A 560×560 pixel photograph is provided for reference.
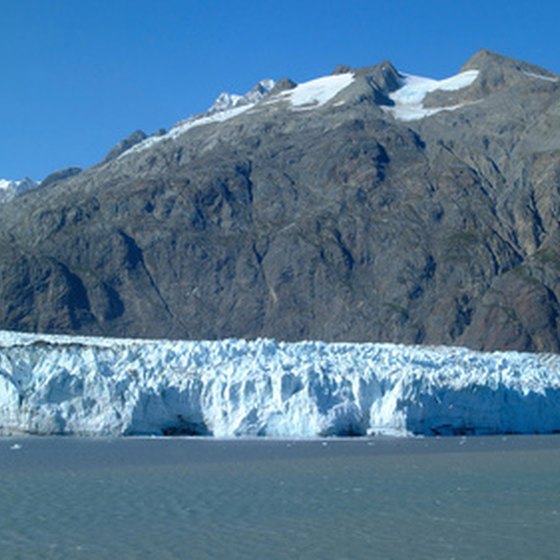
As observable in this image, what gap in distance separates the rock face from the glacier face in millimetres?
43241

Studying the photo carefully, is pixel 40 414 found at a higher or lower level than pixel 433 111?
lower

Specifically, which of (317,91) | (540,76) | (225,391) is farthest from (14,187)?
(225,391)

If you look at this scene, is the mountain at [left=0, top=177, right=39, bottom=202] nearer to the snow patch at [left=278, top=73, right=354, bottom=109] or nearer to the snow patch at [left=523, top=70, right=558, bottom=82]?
the snow patch at [left=278, top=73, right=354, bottom=109]

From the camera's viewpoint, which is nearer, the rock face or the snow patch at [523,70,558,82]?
the rock face

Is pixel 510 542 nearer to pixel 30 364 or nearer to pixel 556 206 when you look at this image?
pixel 30 364

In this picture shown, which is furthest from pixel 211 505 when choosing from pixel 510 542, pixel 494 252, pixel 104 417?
pixel 494 252

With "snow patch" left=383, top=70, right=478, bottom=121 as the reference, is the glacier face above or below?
below

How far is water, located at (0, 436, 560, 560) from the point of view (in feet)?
52.7

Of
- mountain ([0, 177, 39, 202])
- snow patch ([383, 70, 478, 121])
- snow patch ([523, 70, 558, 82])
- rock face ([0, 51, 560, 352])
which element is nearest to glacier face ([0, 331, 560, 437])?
rock face ([0, 51, 560, 352])

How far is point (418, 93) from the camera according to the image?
124250 mm

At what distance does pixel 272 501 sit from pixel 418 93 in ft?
354

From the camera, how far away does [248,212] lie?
96250 mm

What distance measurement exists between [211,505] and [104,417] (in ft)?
47.2

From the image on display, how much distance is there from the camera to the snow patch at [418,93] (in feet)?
373
